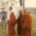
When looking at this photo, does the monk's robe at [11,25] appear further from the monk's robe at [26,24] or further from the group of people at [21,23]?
the monk's robe at [26,24]

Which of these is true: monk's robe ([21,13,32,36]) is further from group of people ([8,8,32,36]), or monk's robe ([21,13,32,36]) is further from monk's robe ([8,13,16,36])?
monk's robe ([8,13,16,36])

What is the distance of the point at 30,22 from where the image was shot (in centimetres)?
97

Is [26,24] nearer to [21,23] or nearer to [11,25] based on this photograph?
[21,23]

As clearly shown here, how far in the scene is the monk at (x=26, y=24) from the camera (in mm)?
963

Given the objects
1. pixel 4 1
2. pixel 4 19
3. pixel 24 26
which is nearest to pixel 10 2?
pixel 4 1

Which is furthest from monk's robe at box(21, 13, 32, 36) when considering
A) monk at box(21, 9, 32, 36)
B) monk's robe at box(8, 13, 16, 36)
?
monk's robe at box(8, 13, 16, 36)

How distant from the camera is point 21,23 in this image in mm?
985

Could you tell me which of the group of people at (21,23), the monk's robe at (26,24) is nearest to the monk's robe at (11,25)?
the group of people at (21,23)

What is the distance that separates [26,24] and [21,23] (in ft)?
0.19

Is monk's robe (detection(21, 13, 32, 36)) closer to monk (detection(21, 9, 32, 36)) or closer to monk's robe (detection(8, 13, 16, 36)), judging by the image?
monk (detection(21, 9, 32, 36))

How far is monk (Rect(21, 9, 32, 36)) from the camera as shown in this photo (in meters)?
0.96

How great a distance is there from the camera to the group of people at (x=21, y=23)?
0.97 m

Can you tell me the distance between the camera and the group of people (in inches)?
38.1

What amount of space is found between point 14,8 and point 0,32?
329 millimetres
